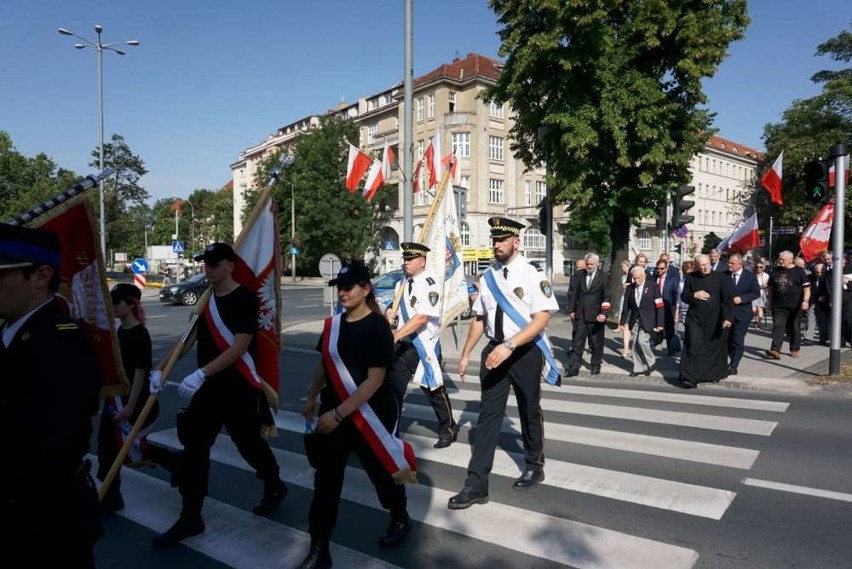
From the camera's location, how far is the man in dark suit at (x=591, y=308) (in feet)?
32.1

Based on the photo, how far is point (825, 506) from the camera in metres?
4.30

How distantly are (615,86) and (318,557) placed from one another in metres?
14.7

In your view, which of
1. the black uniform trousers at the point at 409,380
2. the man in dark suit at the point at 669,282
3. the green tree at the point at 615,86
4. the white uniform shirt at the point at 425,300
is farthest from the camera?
the green tree at the point at 615,86

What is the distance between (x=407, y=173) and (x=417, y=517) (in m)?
8.86

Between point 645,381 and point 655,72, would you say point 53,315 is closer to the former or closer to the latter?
point 645,381

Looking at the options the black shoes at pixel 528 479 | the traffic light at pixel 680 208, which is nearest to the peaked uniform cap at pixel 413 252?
the black shoes at pixel 528 479

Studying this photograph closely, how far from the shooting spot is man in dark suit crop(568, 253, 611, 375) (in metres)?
9.79

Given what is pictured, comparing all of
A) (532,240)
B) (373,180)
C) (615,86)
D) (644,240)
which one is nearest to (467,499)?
(373,180)

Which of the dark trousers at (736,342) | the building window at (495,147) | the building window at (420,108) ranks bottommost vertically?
the dark trousers at (736,342)

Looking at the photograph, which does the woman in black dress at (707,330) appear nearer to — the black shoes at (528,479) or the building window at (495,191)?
the black shoes at (528,479)

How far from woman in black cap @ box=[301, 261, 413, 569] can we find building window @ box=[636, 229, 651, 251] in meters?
63.5

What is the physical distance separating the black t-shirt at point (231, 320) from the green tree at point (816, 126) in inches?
1570

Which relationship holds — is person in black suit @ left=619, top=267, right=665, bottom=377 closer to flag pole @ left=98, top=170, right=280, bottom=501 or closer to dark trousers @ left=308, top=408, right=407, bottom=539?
flag pole @ left=98, top=170, right=280, bottom=501

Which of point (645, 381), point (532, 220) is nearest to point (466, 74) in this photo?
point (532, 220)
